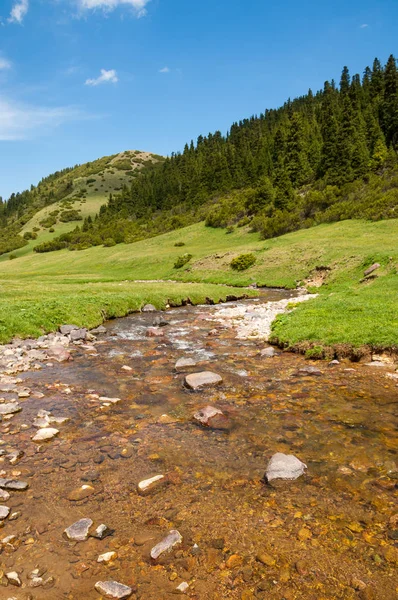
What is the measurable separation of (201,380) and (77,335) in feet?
29.9

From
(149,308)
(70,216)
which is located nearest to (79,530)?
(149,308)

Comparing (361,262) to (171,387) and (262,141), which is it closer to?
(171,387)

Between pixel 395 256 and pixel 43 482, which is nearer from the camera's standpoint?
pixel 43 482

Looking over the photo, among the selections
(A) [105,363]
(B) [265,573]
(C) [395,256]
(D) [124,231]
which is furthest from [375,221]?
(D) [124,231]

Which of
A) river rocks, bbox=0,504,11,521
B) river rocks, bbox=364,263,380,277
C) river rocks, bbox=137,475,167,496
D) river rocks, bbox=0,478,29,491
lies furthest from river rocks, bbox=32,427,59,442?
river rocks, bbox=364,263,380,277

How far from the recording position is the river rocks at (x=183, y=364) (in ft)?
42.6

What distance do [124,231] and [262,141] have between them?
59.8 meters

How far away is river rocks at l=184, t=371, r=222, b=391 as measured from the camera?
11.2 meters

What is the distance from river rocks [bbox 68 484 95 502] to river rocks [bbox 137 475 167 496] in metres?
0.83

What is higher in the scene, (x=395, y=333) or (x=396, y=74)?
(x=396, y=74)

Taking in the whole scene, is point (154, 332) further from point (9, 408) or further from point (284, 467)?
point (284, 467)

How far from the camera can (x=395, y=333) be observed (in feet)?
42.7

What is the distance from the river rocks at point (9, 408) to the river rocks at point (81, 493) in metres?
4.15

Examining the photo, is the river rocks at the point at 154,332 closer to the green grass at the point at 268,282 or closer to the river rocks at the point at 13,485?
the green grass at the point at 268,282
